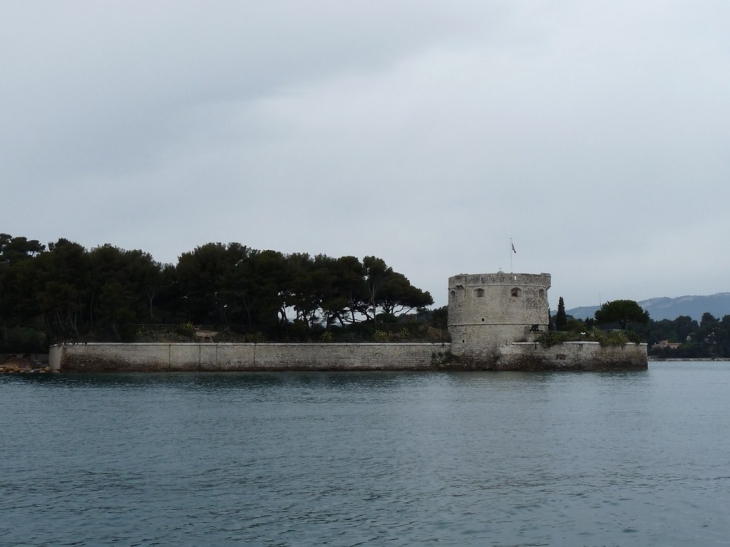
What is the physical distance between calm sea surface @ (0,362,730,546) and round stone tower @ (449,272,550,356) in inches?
511

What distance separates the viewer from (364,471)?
45.1 feet

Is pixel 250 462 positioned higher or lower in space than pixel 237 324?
lower

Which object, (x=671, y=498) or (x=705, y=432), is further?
(x=705, y=432)

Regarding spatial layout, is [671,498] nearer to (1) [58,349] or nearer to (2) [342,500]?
(2) [342,500]

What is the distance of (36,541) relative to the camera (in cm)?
962

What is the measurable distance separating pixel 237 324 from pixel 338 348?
5.29m

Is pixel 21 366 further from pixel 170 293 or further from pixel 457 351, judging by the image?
pixel 457 351

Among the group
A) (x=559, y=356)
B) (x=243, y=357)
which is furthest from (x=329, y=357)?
(x=559, y=356)

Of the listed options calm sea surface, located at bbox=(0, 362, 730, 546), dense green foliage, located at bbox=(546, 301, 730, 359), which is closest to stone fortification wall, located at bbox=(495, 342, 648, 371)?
calm sea surface, located at bbox=(0, 362, 730, 546)

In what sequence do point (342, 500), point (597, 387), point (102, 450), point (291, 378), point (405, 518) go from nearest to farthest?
point (405, 518)
point (342, 500)
point (102, 450)
point (597, 387)
point (291, 378)

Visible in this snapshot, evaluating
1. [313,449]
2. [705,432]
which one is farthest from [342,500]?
[705,432]

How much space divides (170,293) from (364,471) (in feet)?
103

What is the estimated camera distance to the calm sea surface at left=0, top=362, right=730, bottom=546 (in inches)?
402

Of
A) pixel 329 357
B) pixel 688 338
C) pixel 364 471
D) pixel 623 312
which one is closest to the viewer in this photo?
pixel 364 471
